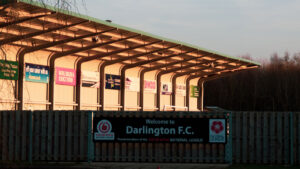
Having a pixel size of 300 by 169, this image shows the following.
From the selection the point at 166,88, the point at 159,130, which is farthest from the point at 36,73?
the point at 166,88

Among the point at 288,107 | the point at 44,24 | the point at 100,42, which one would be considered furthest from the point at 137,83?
the point at 288,107

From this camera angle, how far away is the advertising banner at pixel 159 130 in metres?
17.9

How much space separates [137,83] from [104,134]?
26.2m

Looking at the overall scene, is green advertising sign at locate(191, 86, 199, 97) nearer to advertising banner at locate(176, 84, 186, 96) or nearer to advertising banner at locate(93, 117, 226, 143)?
advertising banner at locate(176, 84, 186, 96)

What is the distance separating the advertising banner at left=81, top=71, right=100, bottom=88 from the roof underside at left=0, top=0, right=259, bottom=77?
1410mm

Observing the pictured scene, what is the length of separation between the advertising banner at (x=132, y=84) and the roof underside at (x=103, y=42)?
1.50 metres

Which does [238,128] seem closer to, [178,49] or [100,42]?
[100,42]

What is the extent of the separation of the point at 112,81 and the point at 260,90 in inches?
1967

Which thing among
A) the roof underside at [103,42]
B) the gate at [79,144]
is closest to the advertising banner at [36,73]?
the roof underside at [103,42]

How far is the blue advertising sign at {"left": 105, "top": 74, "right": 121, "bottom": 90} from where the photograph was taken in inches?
1568

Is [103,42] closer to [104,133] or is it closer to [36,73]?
[36,73]

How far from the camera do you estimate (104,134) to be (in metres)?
18.1

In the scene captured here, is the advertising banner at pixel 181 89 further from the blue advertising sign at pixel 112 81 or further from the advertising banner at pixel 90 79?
the advertising banner at pixel 90 79

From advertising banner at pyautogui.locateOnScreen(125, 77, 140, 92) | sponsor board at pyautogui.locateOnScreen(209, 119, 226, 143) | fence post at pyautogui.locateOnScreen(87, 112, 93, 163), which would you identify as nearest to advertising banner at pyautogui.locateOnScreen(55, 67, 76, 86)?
advertising banner at pyautogui.locateOnScreen(125, 77, 140, 92)
